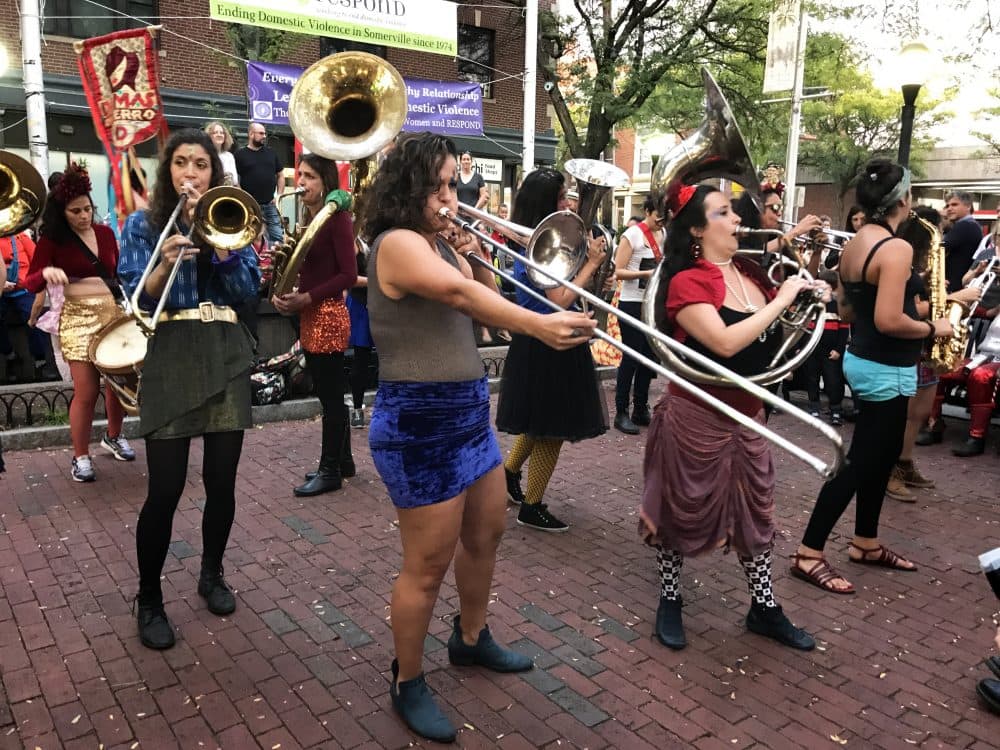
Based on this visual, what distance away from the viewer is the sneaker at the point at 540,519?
15.5 feet

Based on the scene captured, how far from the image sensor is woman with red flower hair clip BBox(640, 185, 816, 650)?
10.3 ft

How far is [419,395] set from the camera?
262 cm

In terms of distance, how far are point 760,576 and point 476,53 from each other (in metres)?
19.3

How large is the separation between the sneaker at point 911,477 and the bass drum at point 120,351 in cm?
524

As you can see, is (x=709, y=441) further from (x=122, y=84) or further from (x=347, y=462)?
(x=122, y=84)

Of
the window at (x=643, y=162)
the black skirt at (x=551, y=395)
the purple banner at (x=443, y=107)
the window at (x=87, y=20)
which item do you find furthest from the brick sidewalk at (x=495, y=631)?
the window at (x=643, y=162)

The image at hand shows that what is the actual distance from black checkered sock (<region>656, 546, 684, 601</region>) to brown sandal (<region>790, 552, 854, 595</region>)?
0.97 meters

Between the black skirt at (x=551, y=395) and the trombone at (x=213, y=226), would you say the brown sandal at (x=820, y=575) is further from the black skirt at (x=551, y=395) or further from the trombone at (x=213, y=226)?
the trombone at (x=213, y=226)

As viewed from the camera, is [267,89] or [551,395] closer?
[551,395]

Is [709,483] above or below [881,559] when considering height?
above

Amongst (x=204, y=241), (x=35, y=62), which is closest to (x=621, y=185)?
(x=204, y=241)

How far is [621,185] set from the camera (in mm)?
4438

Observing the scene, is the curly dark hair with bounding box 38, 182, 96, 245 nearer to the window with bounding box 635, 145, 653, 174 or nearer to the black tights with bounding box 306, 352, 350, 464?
the black tights with bounding box 306, 352, 350, 464

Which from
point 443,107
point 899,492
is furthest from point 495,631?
point 443,107
